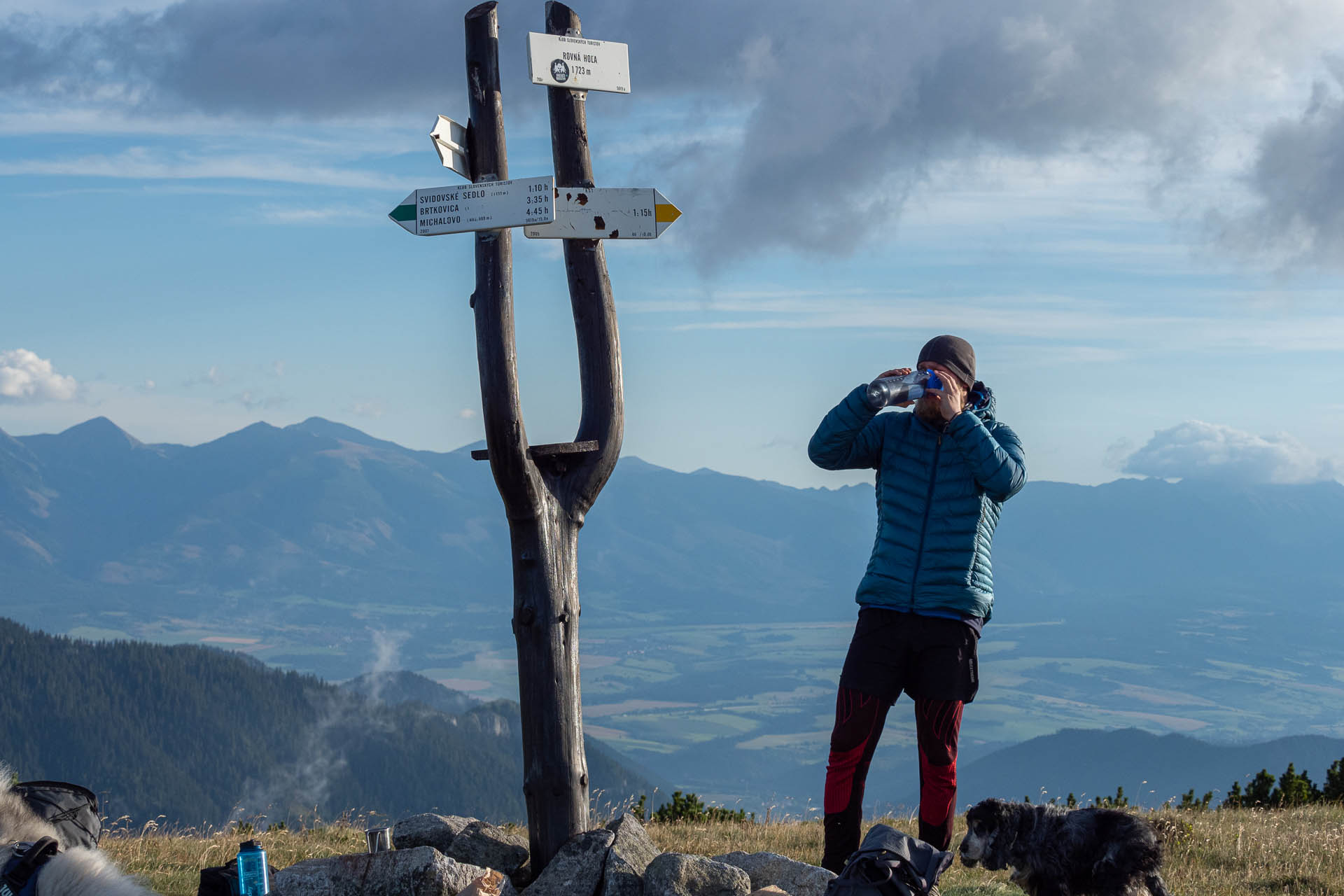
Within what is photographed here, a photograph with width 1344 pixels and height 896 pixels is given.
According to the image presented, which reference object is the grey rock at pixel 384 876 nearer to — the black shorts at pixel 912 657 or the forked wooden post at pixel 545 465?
the forked wooden post at pixel 545 465

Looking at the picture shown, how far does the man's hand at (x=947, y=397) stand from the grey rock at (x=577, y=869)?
294cm

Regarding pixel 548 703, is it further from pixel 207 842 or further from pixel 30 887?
pixel 207 842

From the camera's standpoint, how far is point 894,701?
5.90 meters

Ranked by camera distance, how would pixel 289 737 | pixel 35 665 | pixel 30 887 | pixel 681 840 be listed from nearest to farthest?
pixel 30 887, pixel 681 840, pixel 35 665, pixel 289 737

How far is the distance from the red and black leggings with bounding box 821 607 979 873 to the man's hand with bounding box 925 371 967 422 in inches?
42.4

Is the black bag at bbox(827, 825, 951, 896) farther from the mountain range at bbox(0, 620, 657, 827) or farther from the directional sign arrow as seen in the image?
the mountain range at bbox(0, 620, 657, 827)

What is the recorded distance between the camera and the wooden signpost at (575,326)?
6.47 m

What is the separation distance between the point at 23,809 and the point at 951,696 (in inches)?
197

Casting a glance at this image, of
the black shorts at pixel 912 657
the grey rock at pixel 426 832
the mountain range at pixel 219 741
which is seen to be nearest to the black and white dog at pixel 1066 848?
the black shorts at pixel 912 657

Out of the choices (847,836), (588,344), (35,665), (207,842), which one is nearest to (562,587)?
(588,344)

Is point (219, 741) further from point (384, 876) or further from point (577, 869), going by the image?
point (577, 869)

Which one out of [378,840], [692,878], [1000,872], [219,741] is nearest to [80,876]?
[378,840]

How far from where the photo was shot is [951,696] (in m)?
5.70

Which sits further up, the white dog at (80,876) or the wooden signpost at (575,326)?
the wooden signpost at (575,326)
